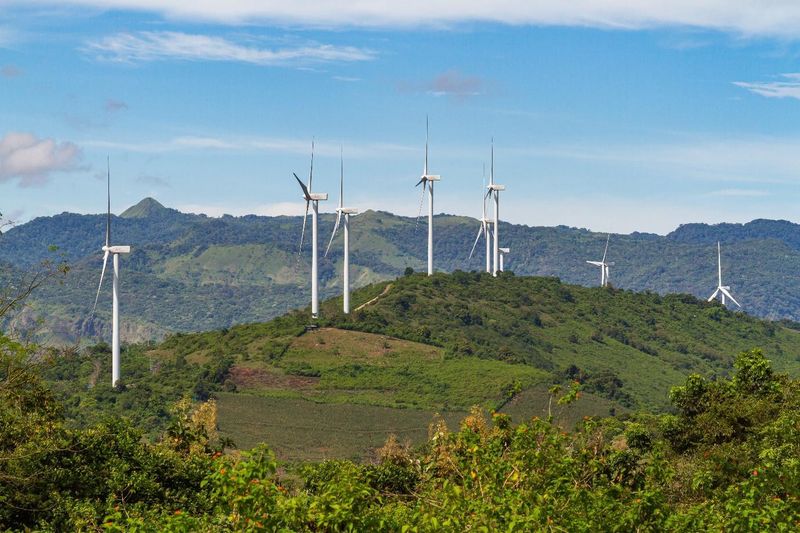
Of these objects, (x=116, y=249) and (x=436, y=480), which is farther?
(x=116, y=249)

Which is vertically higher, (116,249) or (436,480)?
(116,249)

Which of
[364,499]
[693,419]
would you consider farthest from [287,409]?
[364,499]

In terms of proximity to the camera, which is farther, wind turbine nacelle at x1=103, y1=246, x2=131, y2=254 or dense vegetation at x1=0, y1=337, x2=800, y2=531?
wind turbine nacelle at x1=103, y1=246, x2=131, y2=254

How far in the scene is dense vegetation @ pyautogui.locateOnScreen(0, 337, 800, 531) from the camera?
103 feet

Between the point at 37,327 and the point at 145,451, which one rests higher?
the point at 37,327

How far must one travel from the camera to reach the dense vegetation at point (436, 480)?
31.4 m

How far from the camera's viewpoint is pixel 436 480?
128ft

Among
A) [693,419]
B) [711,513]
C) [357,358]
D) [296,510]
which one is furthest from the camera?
[357,358]

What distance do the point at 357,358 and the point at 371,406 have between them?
20945 millimetres

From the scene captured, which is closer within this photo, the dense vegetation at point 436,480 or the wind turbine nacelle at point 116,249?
the dense vegetation at point 436,480

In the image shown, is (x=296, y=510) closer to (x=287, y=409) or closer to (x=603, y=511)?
(x=603, y=511)

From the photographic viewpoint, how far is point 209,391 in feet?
584

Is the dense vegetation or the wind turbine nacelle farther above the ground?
the wind turbine nacelle

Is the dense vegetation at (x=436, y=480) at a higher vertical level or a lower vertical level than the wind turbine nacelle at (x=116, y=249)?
lower
